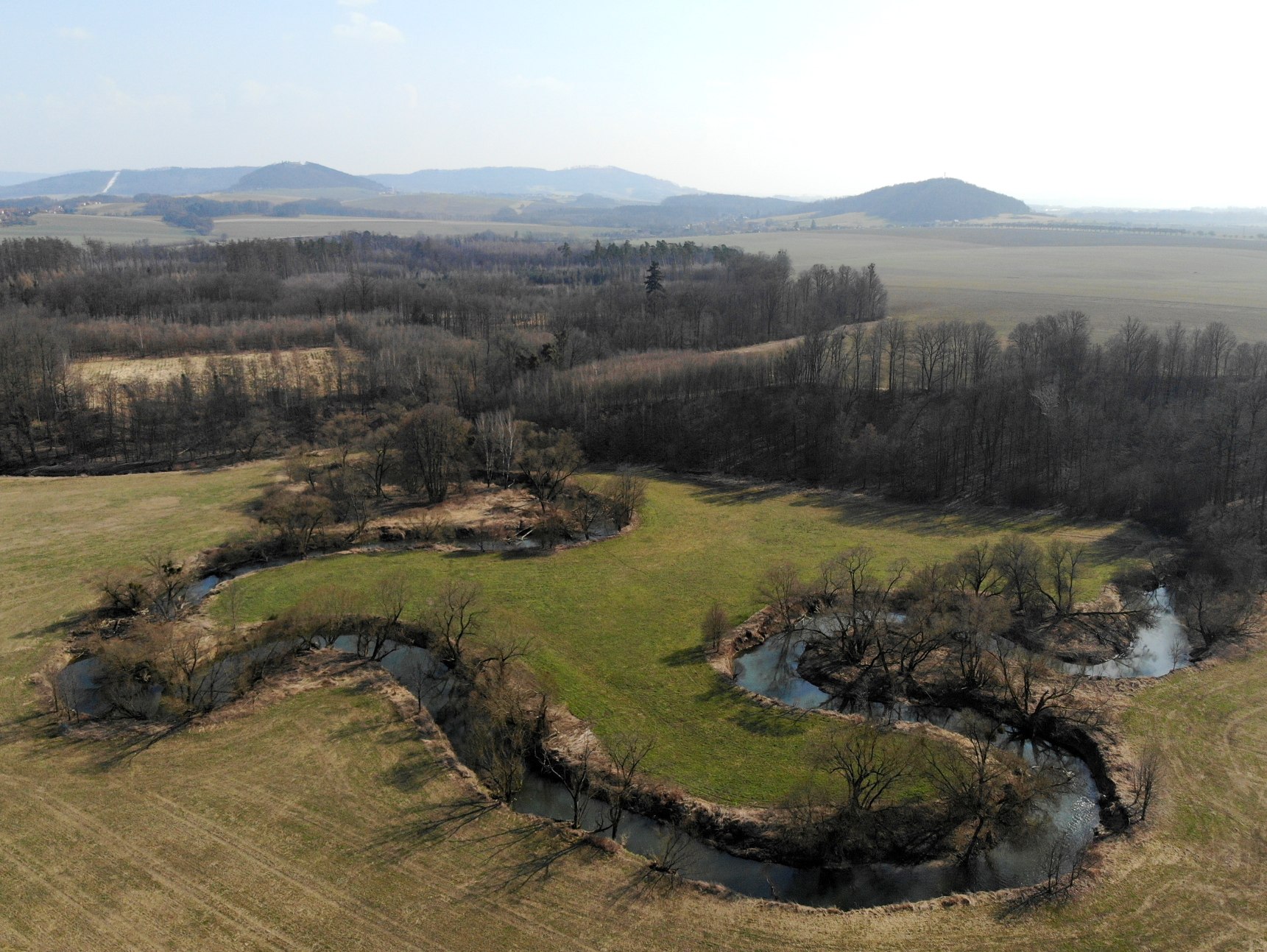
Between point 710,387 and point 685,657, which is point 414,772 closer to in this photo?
point 685,657

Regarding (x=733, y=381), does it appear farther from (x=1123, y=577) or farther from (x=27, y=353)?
(x=27, y=353)

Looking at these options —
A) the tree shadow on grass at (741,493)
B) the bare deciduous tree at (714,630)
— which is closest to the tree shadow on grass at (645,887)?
the bare deciduous tree at (714,630)

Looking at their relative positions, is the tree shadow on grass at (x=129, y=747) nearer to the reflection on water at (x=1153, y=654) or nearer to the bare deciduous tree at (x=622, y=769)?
the bare deciduous tree at (x=622, y=769)

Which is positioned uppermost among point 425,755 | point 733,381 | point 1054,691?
point 733,381

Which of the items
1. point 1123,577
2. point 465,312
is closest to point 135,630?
point 1123,577

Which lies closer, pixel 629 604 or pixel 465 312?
pixel 629 604

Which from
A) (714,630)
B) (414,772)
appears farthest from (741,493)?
(414,772)
